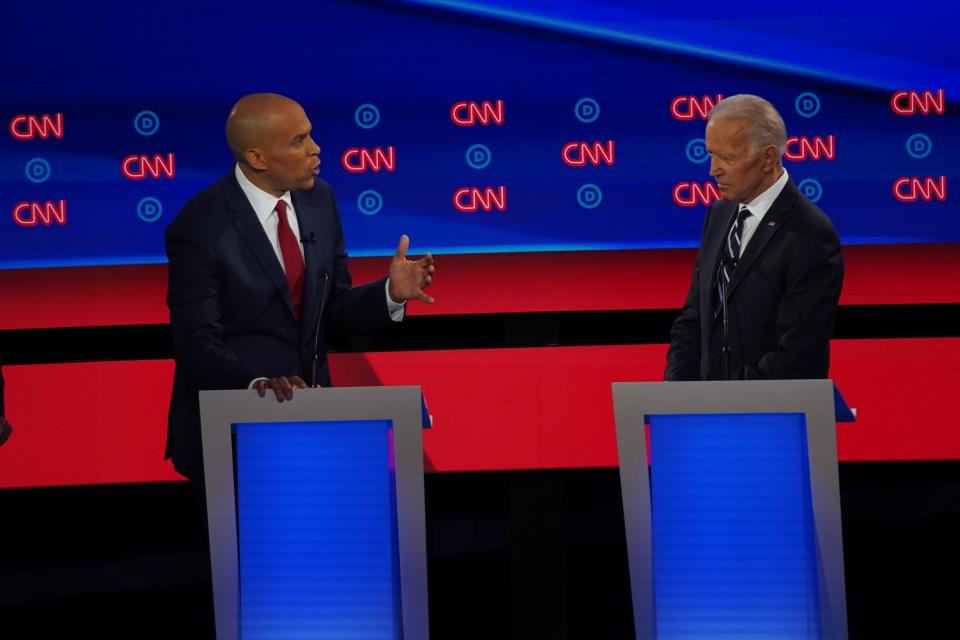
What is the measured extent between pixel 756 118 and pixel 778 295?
39 centimetres

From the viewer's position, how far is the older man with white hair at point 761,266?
2.35 m

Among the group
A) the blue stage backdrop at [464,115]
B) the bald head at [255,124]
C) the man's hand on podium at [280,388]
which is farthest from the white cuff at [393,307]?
the blue stage backdrop at [464,115]

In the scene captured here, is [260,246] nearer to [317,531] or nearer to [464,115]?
[317,531]

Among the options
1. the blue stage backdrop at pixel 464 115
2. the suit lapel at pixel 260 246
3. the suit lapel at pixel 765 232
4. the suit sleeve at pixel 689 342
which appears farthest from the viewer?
the blue stage backdrop at pixel 464 115

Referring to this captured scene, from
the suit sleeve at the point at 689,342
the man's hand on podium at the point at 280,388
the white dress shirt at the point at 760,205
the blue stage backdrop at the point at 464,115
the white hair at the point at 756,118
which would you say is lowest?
the man's hand on podium at the point at 280,388

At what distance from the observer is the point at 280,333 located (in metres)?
2.32

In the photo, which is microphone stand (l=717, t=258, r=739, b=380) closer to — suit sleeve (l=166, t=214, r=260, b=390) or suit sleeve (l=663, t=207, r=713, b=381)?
suit sleeve (l=663, t=207, r=713, b=381)

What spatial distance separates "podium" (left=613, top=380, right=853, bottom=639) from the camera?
1.76 metres

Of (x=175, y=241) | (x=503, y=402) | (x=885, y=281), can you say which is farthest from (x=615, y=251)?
(x=175, y=241)

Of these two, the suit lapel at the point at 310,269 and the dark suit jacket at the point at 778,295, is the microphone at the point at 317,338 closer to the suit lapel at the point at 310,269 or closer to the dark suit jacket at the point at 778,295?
the suit lapel at the point at 310,269

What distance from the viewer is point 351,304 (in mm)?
2438

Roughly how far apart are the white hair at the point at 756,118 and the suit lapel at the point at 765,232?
0.10 meters

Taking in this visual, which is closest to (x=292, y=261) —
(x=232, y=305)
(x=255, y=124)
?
(x=232, y=305)

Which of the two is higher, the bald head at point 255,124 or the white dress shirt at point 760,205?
the bald head at point 255,124
